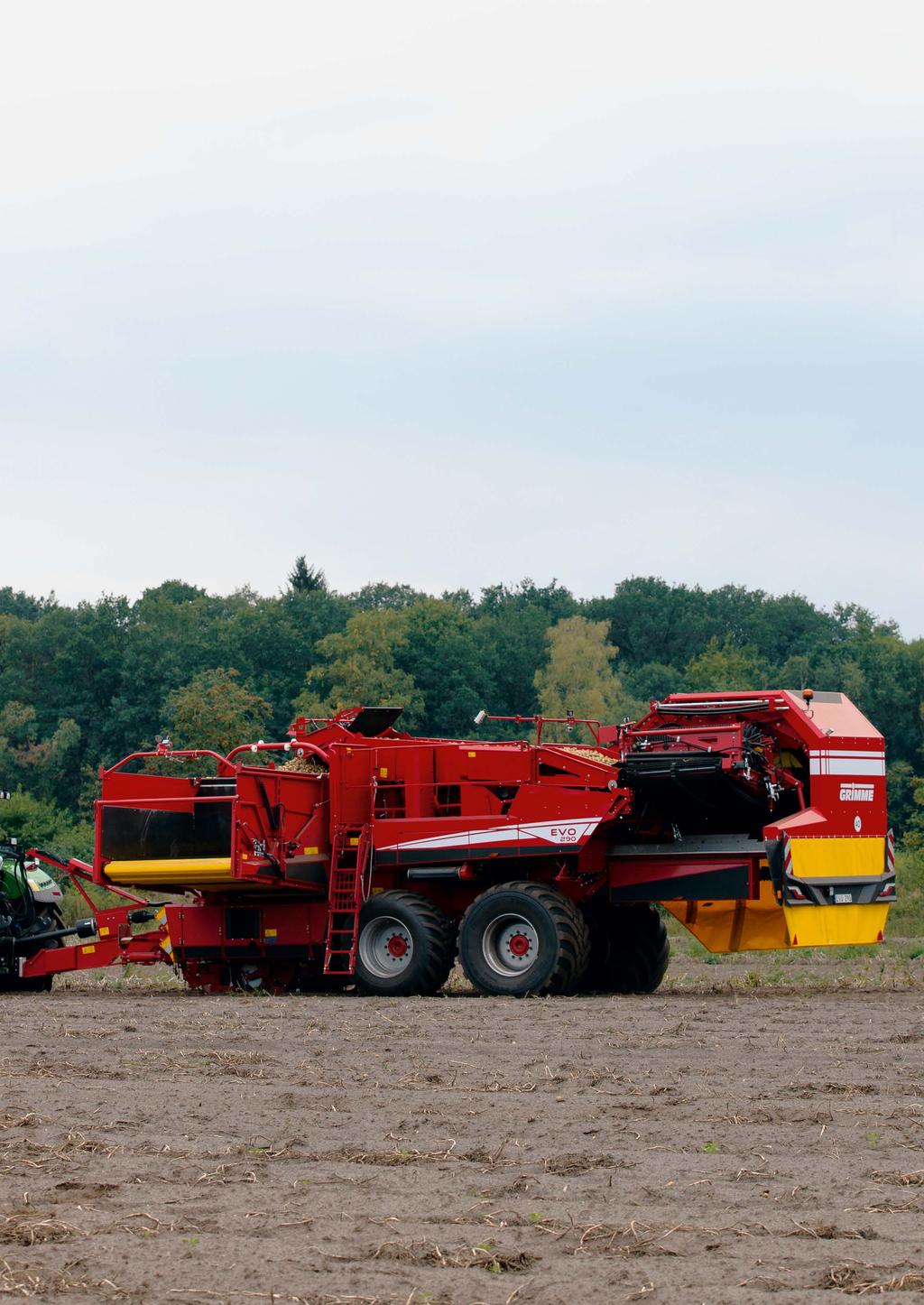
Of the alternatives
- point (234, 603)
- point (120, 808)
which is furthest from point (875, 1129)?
point (234, 603)

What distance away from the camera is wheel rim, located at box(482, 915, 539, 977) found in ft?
Answer: 60.3

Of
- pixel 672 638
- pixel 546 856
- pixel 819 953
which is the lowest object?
pixel 819 953

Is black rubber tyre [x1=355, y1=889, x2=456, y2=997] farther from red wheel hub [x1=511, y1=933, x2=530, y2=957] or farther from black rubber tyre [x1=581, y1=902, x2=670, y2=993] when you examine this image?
black rubber tyre [x1=581, y1=902, x2=670, y2=993]

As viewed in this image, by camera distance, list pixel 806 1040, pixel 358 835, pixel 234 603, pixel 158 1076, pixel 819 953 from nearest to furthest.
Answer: pixel 158 1076 < pixel 806 1040 < pixel 358 835 < pixel 819 953 < pixel 234 603

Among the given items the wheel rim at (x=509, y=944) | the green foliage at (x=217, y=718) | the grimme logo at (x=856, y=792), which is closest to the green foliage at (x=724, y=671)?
the green foliage at (x=217, y=718)

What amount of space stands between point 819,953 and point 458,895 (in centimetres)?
984

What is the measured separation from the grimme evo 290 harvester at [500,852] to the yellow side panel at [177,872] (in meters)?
0.03

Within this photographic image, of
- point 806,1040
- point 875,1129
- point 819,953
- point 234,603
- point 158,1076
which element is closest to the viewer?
point 875,1129

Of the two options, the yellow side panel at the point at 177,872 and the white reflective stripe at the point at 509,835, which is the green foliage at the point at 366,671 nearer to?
the yellow side panel at the point at 177,872

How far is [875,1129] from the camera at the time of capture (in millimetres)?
10008

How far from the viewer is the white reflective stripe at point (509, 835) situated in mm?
18391

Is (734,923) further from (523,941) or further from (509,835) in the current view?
(509,835)

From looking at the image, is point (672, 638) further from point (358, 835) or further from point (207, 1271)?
point (207, 1271)

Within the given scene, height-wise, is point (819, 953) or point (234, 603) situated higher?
point (234, 603)
